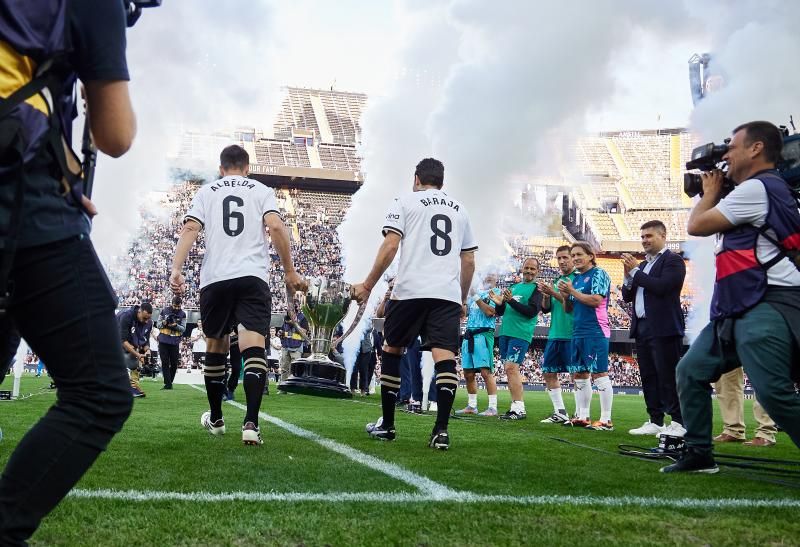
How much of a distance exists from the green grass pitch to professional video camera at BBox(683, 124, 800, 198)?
5.19 feet

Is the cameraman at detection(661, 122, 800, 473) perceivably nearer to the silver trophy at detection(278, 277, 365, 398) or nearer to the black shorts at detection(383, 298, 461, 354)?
the black shorts at detection(383, 298, 461, 354)

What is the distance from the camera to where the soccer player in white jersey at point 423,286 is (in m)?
5.52

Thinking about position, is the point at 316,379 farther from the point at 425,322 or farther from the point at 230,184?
the point at 230,184

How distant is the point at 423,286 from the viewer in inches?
217

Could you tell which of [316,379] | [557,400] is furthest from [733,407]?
[316,379]

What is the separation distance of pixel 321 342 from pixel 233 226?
6.36m

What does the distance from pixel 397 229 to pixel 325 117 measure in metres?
54.4

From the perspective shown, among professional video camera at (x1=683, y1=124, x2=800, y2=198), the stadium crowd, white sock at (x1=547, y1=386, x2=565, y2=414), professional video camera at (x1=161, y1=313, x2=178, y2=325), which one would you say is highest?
the stadium crowd

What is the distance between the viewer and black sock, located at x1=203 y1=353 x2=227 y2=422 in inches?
217

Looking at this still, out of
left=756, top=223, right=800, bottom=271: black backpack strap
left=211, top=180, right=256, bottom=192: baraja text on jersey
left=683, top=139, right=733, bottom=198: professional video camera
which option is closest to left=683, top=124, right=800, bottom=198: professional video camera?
left=683, top=139, right=733, bottom=198: professional video camera

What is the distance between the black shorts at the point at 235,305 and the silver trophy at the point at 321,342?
5222 mm

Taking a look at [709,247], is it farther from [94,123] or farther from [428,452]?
[94,123]

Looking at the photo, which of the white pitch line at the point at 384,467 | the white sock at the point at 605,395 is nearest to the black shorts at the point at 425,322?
the white pitch line at the point at 384,467

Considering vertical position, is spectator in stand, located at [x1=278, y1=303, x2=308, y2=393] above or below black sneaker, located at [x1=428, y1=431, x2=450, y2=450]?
above
